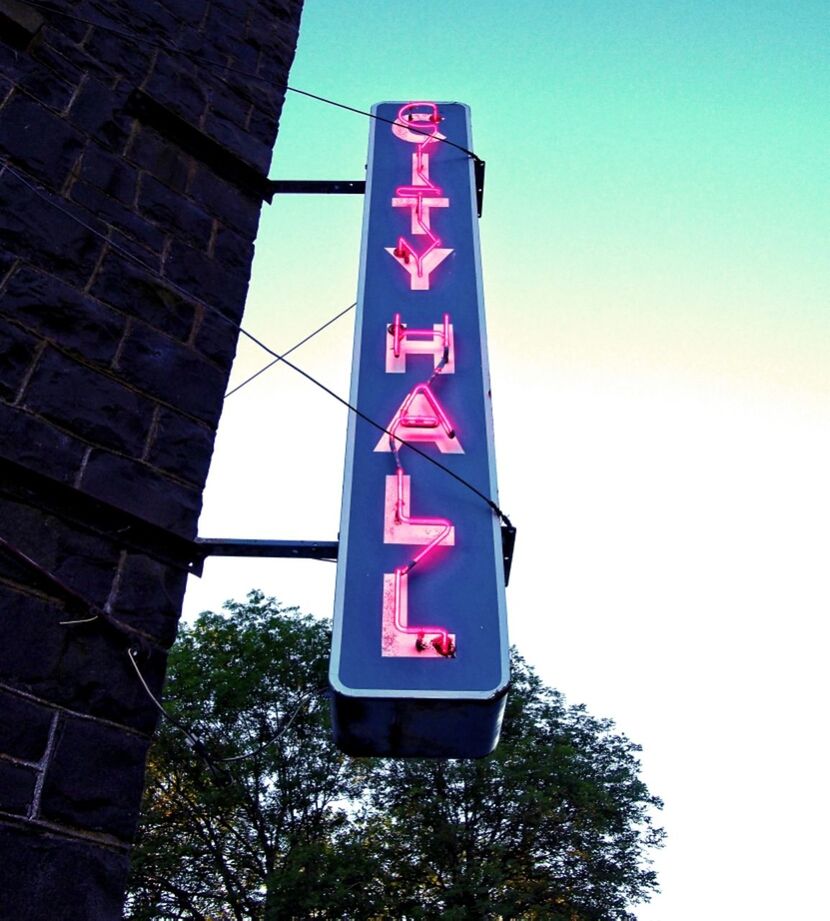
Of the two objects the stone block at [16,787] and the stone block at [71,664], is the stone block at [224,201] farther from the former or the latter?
the stone block at [16,787]

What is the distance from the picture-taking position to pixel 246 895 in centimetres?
1498

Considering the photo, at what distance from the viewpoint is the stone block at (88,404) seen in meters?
2.76

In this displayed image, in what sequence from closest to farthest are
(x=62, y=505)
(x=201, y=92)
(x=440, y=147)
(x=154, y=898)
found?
(x=62, y=505) < (x=201, y=92) < (x=440, y=147) < (x=154, y=898)

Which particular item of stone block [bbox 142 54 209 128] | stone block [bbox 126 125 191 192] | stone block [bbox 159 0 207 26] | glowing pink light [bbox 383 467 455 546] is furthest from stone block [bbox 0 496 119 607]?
stone block [bbox 159 0 207 26]

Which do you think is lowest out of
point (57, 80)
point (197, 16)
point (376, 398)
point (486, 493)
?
point (486, 493)

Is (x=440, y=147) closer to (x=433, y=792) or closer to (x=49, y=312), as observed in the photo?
(x=49, y=312)

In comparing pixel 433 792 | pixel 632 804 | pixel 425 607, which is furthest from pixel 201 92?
pixel 632 804

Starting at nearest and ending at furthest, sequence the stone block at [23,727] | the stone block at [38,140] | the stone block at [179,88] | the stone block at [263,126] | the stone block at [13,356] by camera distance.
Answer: the stone block at [23,727]
the stone block at [13,356]
the stone block at [38,140]
the stone block at [179,88]
the stone block at [263,126]

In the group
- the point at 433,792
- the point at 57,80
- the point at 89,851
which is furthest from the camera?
the point at 433,792

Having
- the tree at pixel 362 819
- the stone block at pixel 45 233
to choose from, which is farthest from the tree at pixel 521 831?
the stone block at pixel 45 233

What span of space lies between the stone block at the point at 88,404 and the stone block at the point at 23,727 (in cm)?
93

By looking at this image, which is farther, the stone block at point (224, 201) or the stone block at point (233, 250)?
the stone block at point (224, 201)

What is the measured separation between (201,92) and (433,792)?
1461cm

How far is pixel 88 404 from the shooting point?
9.41 feet
